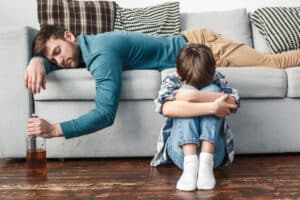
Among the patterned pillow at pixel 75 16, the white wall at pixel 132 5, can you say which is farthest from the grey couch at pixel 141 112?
the white wall at pixel 132 5

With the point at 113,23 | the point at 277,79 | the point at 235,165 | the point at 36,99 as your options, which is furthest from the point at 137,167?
the point at 113,23

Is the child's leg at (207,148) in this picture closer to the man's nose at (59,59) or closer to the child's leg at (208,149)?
the child's leg at (208,149)

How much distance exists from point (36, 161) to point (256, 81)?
0.96 meters

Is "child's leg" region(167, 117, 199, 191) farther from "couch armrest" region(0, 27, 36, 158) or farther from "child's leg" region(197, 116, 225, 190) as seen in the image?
"couch armrest" region(0, 27, 36, 158)

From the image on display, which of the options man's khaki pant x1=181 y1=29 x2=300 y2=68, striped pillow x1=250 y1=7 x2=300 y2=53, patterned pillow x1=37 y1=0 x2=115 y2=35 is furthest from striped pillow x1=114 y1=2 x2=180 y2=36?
striped pillow x1=250 y1=7 x2=300 y2=53

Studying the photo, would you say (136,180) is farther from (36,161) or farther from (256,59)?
(256,59)

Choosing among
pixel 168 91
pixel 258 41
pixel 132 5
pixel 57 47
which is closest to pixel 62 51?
pixel 57 47

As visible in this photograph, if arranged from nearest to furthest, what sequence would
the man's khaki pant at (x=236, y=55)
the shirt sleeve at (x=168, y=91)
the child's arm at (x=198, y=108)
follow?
the child's arm at (x=198, y=108), the shirt sleeve at (x=168, y=91), the man's khaki pant at (x=236, y=55)

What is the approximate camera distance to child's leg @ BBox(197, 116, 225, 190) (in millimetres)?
1540

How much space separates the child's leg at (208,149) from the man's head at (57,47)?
67 centimetres

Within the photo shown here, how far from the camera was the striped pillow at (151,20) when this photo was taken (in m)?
2.69

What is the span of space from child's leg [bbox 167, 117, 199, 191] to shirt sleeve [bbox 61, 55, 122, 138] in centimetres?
27

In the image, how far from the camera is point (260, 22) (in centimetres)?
282

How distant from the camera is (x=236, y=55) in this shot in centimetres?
224
